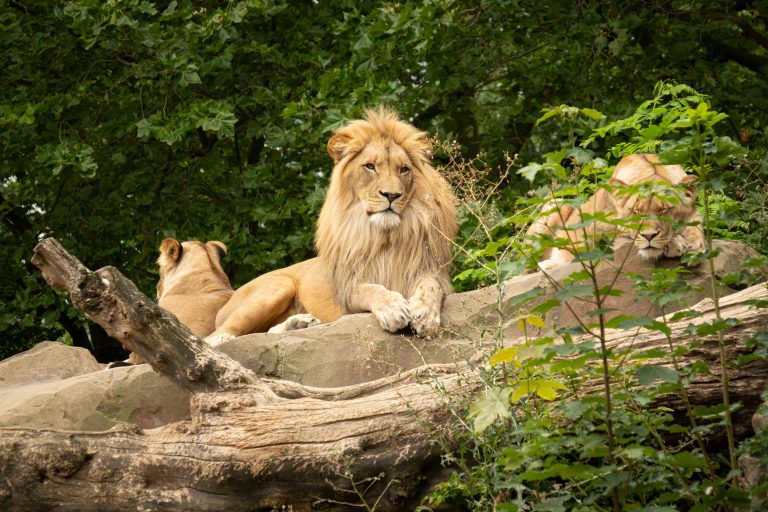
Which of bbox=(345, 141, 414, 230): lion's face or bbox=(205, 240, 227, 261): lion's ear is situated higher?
bbox=(345, 141, 414, 230): lion's face

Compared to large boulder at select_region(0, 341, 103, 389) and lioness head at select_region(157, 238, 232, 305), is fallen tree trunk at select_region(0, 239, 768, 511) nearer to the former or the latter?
large boulder at select_region(0, 341, 103, 389)

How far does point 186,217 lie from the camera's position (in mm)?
11188

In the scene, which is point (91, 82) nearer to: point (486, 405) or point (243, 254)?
point (243, 254)

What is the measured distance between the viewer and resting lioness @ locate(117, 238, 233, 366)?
302 inches

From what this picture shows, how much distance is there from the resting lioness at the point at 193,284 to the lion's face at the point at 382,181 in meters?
1.46

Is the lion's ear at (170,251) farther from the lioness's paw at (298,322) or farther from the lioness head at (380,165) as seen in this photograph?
the lioness head at (380,165)

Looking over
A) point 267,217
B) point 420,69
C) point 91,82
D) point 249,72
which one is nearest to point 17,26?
point 91,82

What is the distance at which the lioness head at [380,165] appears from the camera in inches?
270

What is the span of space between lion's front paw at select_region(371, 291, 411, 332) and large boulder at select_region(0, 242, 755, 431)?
55 millimetres

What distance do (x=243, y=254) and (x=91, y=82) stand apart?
7.21 feet

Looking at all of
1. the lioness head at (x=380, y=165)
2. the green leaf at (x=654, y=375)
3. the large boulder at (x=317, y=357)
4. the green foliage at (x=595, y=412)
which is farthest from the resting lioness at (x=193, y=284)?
the green leaf at (x=654, y=375)

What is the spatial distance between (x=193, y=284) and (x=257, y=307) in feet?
2.48

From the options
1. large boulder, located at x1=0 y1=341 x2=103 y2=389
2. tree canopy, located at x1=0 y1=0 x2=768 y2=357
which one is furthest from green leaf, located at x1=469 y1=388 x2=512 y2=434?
tree canopy, located at x1=0 y1=0 x2=768 y2=357

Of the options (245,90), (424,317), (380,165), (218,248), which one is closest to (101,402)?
(424,317)
